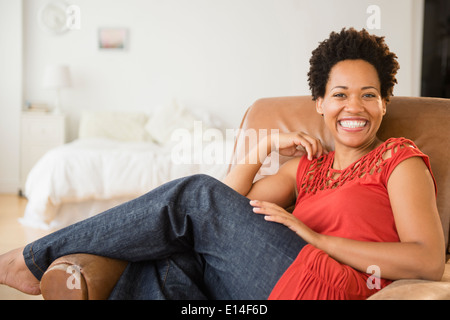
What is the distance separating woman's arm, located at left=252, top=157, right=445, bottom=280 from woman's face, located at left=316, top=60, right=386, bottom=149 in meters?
0.21

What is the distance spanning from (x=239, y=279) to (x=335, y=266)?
247mm

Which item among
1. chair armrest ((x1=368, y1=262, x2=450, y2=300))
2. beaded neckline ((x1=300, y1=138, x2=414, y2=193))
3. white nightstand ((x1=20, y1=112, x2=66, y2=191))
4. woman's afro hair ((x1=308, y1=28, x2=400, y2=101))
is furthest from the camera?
white nightstand ((x1=20, y1=112, x2=66, y2=191))

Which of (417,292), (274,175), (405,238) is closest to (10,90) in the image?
(274,175)

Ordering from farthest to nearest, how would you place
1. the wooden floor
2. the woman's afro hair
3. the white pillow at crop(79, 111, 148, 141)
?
the white pillow at crop(79, 111, 148, 141) < the wooden floor < the woman's afro hair

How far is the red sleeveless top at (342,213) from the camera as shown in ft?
3.49

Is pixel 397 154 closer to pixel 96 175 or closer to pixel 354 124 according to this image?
pixel 354 124

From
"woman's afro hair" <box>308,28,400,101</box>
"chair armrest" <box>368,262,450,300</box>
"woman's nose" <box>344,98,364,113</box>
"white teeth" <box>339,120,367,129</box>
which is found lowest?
"chair armrest" <box>368,262,450,300</box>

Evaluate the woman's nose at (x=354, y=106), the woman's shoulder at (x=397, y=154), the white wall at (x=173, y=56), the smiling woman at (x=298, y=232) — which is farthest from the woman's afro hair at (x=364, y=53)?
the white wall at (x=173, y=56)

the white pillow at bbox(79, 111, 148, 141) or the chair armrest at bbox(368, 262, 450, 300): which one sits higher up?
the white pillow at bbox(79, 111, 148, 141)

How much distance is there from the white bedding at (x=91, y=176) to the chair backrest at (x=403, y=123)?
1593 millimetres

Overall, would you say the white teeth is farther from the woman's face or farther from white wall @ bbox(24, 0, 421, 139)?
white wall @ bbox(24, 0, 421, 139)

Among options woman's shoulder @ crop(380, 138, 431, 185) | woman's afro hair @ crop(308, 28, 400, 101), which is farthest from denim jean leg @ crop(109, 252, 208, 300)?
woman's afro hair @ crop(308, 28, 400, 101)

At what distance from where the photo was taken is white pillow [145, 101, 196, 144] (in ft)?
16.2

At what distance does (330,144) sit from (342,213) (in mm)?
454
